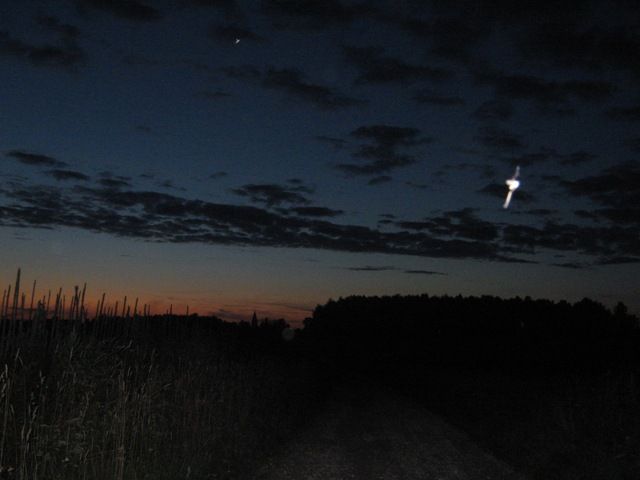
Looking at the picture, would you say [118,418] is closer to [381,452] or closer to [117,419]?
[117,419]

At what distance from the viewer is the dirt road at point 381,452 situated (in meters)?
10.6

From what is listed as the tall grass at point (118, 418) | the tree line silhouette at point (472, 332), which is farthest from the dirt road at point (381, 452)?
the tree line silhouette at point (472, 332)

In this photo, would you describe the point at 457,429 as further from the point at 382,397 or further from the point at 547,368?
the point at 547,368

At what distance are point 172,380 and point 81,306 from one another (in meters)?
6.14

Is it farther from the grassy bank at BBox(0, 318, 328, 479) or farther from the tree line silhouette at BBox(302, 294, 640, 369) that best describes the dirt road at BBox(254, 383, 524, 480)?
the tree line silhouette at BBox(302, 294, 640, 369)

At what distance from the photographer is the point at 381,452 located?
12.6 metres

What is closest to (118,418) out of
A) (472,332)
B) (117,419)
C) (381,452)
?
(117,419)

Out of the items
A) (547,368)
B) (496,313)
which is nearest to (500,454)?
(547,368)

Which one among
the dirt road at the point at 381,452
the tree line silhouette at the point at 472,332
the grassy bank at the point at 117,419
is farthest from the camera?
the tree line silhouette at the point at 472,332

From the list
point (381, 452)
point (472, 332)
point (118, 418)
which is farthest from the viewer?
point (472, 332)

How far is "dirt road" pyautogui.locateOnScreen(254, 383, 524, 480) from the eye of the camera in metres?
10.6

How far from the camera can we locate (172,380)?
36.7ft

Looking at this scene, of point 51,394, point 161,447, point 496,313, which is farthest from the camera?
point 496,313

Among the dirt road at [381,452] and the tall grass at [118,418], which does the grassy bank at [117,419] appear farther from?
the dirt road at [381,452]
